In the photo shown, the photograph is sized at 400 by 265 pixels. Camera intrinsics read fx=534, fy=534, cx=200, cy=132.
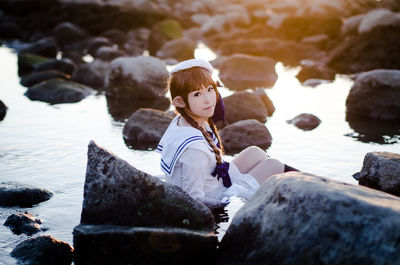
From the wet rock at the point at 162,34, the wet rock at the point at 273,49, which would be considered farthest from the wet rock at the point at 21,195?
the wet rock at the point at 162,34

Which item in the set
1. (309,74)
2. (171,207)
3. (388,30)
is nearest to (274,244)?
(171,207)

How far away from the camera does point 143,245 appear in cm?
367

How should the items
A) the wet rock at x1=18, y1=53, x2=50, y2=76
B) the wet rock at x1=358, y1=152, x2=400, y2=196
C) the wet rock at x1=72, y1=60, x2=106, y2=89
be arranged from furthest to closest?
the wet rock at x1=18, y1=53, x2=50, y2=76 < the wet rock at x1=72, y1=60, x2=106, y2=89 < the wet rock at x1=358, y1=152, x2=400, y2=196

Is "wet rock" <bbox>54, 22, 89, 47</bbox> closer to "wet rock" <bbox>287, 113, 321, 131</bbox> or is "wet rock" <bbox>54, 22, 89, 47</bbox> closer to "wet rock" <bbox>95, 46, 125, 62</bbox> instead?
"wet rock" <bbox>95, 46, 125, 62</bbox>

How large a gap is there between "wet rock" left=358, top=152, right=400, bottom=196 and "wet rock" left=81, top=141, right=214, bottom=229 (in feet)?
7.10

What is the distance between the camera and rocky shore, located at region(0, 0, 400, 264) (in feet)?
10.7

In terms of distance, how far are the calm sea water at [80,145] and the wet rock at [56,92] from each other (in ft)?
0.86

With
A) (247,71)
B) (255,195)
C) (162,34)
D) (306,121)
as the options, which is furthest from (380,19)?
(255,195)

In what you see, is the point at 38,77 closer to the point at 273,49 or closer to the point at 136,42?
the point at 273,49

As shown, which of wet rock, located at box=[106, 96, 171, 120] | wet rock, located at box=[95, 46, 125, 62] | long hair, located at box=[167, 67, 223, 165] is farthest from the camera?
wet rock, located at box=[95, 46, 125, 62]

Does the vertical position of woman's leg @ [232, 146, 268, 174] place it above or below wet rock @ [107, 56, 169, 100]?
below

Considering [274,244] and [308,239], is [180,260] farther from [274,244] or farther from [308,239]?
[308,239]

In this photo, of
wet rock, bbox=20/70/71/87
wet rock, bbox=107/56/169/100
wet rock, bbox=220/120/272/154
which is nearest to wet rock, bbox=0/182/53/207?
wet rock, bbox=220/120/272/154

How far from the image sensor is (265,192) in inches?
149
